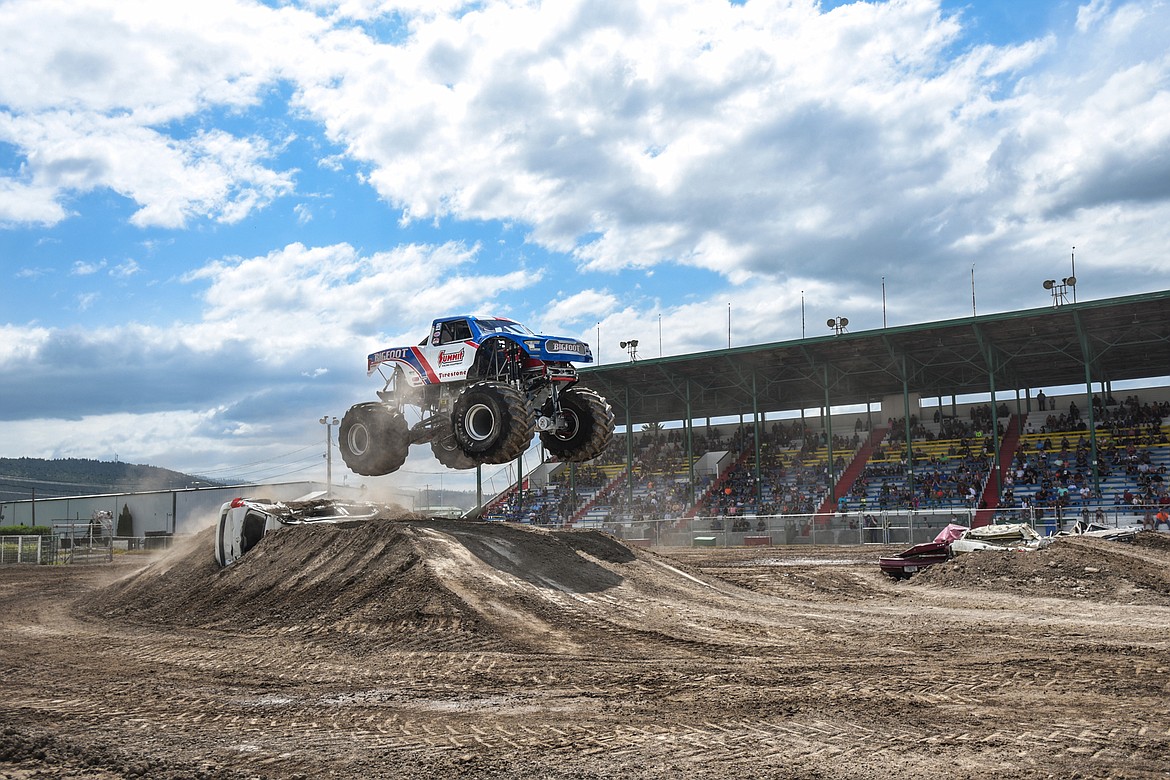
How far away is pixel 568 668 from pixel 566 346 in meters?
8.71

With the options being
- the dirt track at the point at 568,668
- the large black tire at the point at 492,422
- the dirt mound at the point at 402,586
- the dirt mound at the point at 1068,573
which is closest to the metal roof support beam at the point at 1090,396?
the dirt mound at the point at 1068,573

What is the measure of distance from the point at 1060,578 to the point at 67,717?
17.1 m

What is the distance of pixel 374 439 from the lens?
1791 centimetres

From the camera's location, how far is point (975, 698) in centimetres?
690

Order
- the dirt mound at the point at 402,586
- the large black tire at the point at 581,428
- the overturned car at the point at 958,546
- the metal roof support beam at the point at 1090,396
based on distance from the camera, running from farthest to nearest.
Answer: the metal roof support beam at the point at 1090,396 → the overturned car at the point at 958,546 → the large black tire at the point at 581,428 → the dirt mound at the point at 402,586

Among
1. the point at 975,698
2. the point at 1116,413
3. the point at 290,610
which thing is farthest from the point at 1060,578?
the point at 1116,413

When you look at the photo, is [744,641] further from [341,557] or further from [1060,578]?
[1060,578]

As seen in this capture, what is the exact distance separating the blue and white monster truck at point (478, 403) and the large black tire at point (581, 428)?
0.02 metres

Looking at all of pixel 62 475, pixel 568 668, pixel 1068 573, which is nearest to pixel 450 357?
pixel 568 668

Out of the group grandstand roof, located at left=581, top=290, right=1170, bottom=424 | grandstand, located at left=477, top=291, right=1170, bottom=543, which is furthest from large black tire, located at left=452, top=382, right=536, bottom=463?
grandstand roof, located at left=581, top=290, right=1170, bottom=424

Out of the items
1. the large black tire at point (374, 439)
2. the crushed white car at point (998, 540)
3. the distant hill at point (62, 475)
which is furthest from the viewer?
the distant hill at point (62, 475)

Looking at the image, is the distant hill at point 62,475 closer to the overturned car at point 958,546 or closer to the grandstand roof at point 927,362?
the grandstand roof at point 927,362

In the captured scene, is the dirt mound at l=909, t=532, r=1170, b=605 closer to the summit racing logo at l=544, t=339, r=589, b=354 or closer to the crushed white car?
the crushed white car

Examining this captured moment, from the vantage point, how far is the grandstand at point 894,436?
35438 mm
